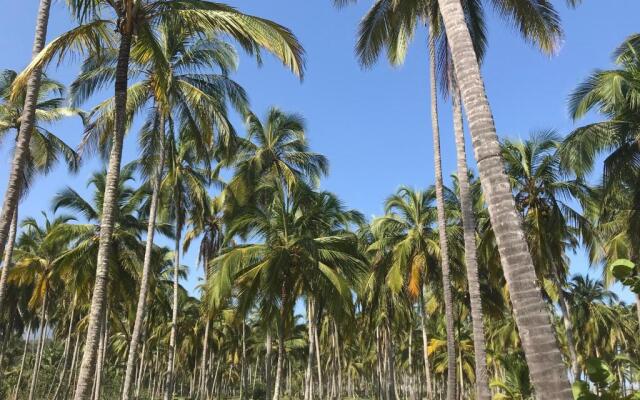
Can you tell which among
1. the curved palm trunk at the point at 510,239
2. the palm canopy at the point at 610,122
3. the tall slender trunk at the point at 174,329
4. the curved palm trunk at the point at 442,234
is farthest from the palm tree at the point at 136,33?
the tall slender trunk at the point at 174,329

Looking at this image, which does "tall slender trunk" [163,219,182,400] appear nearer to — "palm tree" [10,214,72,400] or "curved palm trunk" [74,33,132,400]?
"palm tree" [10,214,72,400]

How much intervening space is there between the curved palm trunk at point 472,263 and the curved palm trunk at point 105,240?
8189mm

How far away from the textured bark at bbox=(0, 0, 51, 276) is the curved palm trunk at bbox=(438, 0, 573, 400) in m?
8.33

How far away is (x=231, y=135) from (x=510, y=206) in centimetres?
1000

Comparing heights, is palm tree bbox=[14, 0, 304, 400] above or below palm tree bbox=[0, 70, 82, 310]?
below

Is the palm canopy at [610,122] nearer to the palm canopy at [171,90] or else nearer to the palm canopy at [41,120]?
the palm canopy at [171,90]

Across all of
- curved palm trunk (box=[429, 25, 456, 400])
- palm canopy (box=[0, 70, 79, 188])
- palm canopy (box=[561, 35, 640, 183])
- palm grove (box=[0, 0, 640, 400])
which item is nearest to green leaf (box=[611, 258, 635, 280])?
palm grove (box=[0, 0, 640, 400])

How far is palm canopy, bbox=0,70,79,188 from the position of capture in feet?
64.0

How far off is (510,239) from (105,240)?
773 cm

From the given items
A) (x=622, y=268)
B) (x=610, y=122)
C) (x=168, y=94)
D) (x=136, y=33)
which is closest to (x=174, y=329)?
(x=168, y=94)

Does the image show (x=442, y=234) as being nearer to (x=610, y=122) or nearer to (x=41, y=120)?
(x=610, y=122)

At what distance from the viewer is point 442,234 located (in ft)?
51.5

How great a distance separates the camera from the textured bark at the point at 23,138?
31.4 feet

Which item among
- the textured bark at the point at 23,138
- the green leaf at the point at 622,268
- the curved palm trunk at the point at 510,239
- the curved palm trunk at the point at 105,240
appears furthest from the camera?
the textured bark at the point at 23,138
